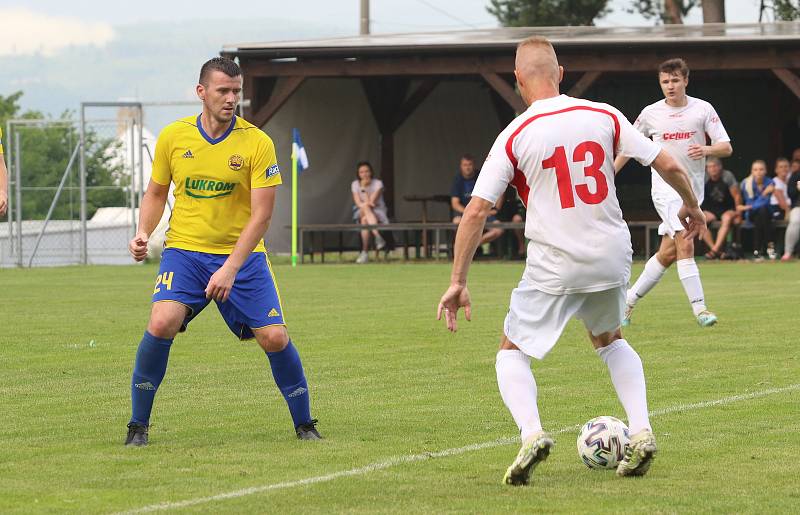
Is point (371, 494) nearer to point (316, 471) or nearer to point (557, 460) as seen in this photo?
point (316, 471)

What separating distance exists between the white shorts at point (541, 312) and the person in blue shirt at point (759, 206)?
1931cm

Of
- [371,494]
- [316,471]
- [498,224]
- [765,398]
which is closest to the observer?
[371,494]

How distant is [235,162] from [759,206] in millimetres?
19016

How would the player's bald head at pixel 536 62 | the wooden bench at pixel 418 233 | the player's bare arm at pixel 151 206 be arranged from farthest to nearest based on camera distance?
the wooden bench at pixel 418 233 → the player's bare arm at pixel 151 206 → the player's bald head at pixel 536 62

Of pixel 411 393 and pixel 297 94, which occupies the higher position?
pixel 297 94

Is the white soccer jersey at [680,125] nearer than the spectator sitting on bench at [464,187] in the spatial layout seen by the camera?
Yes

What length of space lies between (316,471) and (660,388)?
3.25 m

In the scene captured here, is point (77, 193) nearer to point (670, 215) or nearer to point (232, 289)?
point (670, 215)

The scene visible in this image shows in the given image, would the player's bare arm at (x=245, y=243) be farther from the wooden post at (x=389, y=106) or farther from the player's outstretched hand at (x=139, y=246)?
the wooden post at (x=389, y=106)

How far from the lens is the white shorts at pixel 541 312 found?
620 centimetres

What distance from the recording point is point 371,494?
5.91 metres

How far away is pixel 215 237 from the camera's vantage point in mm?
7309

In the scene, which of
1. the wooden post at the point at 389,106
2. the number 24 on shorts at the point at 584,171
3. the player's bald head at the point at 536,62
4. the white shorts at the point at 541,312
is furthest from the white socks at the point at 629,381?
the wooden post at the point at 389,106

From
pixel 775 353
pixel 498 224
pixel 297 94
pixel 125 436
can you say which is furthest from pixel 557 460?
pixel 297 94
